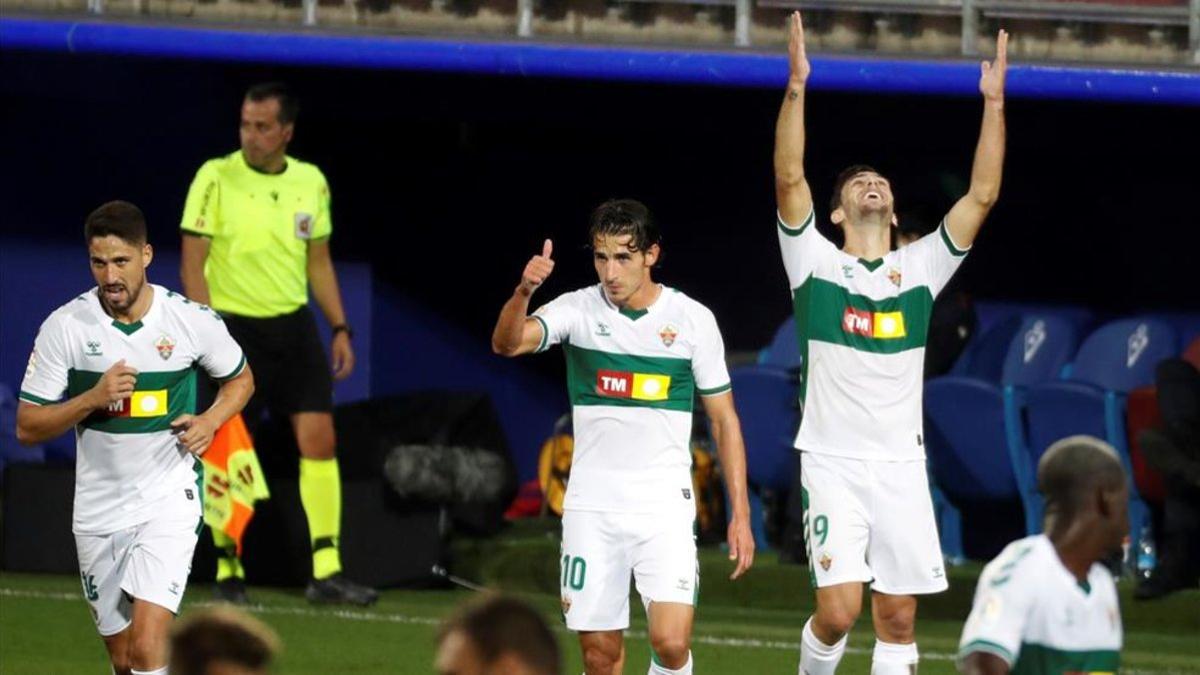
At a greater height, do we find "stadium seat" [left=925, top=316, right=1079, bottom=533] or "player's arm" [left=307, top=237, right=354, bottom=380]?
"player's arm" [left=307, top=237, right=354, bottom=380]

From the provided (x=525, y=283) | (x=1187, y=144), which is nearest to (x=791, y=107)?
(x=525, y=283)

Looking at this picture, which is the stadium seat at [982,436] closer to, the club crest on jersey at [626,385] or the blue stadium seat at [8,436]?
the club crest on jersey at [626,385]

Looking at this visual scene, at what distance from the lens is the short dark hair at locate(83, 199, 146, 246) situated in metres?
7.38

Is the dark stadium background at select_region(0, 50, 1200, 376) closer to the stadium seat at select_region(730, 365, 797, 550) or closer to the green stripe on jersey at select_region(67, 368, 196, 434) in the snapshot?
the stadium seat at select_region(730, 365, 797, 550)

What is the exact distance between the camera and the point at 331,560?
11109 mm

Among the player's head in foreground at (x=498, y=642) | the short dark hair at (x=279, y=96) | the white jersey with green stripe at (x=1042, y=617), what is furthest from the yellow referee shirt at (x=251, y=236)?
the player's head in foreground at (x=498, y=642)

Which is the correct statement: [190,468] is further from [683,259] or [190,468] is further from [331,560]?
[683,259]

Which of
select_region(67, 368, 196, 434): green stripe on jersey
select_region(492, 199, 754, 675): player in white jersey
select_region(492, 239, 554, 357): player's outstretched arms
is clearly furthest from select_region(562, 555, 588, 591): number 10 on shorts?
select_region(67, 368, 196, 434): green stripe on jersey

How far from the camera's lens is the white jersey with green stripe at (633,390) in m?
7.70

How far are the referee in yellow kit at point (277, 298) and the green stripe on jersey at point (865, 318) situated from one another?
11.2 ft

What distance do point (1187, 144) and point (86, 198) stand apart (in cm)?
579

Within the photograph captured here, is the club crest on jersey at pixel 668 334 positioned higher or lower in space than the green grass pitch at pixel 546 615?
higher

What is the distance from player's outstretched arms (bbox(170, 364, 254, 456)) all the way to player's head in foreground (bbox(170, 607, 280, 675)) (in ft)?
12.0

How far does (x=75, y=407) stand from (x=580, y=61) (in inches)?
181
